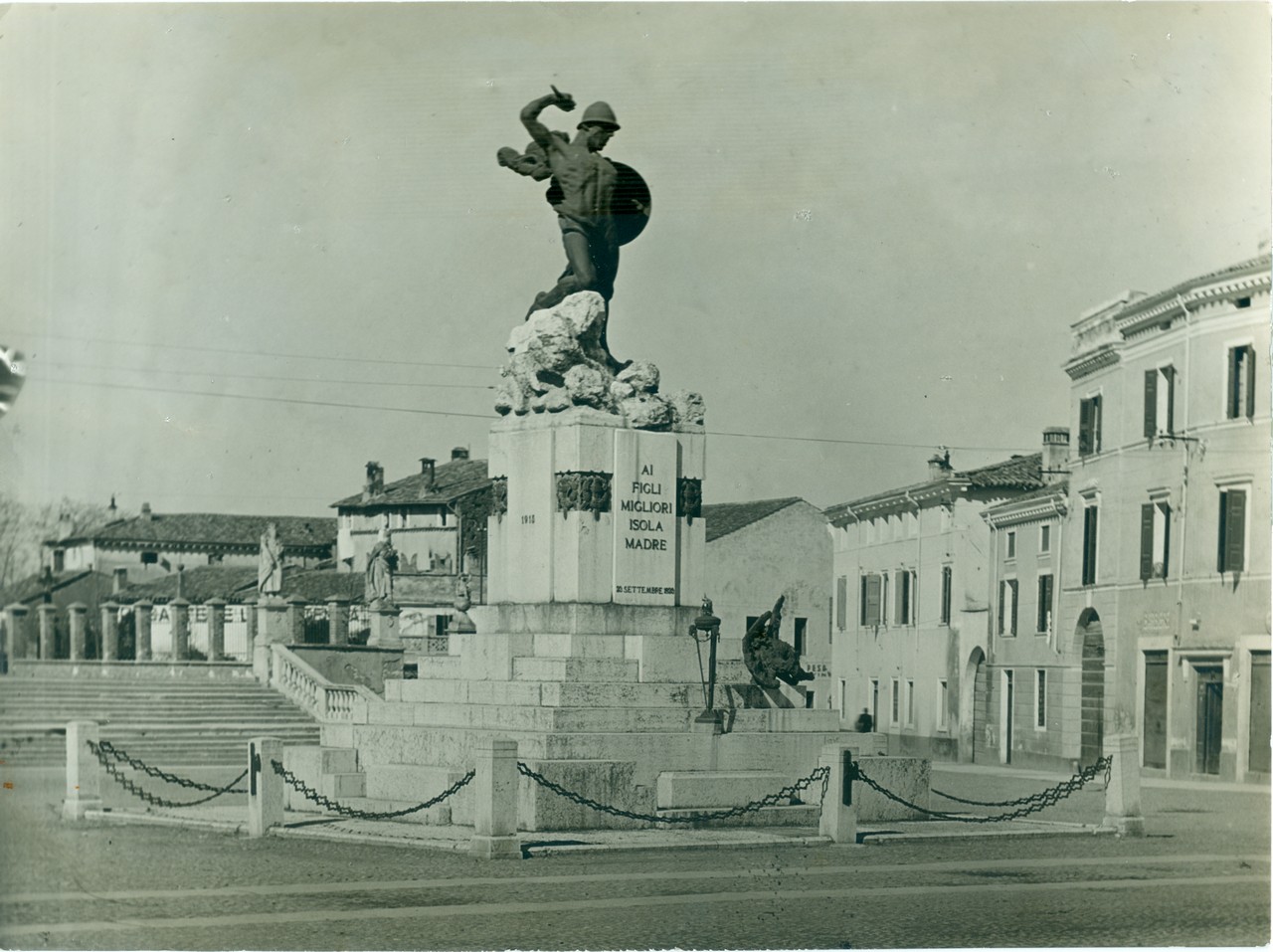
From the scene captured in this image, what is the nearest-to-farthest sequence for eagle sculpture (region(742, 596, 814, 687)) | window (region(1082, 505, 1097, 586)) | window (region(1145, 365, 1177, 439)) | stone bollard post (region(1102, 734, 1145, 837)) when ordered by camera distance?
stone bollard post (region(1102, 734, 1145, 837)) → eagle sculpture (region(742, 596, 814, 687)) → window (region(1145, 365, 1177, 439)) → window (region(1082, 505, 1097, 586))

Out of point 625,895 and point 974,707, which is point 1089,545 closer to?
point 974,707

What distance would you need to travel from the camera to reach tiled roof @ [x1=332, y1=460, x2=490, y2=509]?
227ft

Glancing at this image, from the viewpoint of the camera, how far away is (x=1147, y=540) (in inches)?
1357

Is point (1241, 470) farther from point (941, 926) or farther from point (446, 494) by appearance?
point (446, 494)

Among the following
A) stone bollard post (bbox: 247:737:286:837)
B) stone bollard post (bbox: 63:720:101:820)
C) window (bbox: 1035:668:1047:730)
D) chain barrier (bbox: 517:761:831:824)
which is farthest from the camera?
window (bbox: 1035:668:1047:730)

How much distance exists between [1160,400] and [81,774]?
1963 centimetres

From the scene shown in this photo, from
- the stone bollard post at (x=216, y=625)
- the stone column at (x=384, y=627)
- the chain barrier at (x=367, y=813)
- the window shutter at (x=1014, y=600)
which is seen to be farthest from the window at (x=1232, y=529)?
the stone bollard post at (x=216, y=625)

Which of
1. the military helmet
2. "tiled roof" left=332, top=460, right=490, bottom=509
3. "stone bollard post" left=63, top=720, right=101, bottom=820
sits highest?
the military helmet

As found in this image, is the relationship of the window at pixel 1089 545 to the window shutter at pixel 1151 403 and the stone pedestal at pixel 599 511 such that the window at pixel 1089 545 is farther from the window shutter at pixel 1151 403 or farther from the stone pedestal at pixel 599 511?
the stone pedestal at pixel 599 511

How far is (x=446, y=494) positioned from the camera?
226 feet

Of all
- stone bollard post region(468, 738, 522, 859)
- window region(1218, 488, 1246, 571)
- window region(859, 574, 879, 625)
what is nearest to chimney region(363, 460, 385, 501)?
window region(859, 574, 879, 625)

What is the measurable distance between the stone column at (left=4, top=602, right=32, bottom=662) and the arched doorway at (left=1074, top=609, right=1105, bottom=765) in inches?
1084

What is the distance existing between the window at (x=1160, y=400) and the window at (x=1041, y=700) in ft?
22.0

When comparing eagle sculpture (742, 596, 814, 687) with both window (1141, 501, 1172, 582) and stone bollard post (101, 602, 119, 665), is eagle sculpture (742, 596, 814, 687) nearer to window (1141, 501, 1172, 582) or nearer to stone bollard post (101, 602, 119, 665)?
window (1141, 501, 1172, 582)
